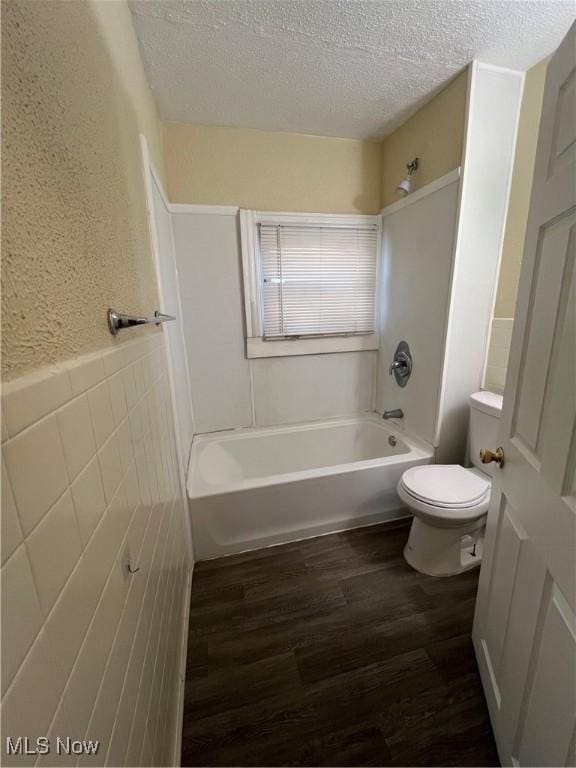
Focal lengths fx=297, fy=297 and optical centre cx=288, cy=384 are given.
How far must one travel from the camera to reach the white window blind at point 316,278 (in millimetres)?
2035

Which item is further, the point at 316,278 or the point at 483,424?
the point at 316,278

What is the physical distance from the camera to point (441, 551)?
1501 millimetres

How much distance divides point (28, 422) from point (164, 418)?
2.93ft

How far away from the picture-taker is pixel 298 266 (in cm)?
208

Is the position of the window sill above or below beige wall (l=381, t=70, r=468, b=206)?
below

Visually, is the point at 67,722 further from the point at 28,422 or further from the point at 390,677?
the point at 390,677

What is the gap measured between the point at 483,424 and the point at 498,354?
0.41 m

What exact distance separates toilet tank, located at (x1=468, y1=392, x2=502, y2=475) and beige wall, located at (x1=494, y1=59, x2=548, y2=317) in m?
0.48

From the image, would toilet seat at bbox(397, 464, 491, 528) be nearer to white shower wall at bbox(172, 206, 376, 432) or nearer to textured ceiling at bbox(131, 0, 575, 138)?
white shower wall at bbox(172, 206, 376, 432)

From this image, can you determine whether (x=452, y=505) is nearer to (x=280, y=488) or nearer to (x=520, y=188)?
(x=280, y=488)

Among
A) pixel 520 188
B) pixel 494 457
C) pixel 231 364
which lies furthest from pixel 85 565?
pixel 520 188

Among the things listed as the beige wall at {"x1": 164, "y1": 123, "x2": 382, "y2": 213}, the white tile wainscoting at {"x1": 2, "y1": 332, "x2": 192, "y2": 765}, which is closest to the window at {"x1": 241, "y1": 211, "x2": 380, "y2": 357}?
the beige wall at {"x1": 164, "y1": 123, "x2": 382, "y2": 213}

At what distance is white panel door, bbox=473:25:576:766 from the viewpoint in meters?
0.60

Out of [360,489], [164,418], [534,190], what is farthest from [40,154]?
[360,489]
